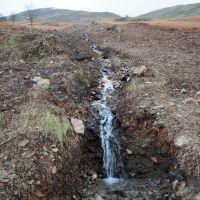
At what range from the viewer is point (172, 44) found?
19.1 metres

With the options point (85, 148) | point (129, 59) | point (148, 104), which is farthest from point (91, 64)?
point (85, 148)

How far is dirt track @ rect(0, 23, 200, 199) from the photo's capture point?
7.28 metres

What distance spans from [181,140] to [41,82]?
16.0 feet

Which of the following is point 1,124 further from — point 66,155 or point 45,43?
point 45,43

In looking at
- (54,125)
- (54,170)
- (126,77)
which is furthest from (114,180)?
(126,77)

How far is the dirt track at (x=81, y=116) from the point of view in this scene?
7281mm

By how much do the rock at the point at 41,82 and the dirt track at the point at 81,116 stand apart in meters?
0.14

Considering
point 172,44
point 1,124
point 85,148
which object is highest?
point 172,44

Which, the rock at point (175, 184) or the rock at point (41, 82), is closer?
the rock at point (175, 184)

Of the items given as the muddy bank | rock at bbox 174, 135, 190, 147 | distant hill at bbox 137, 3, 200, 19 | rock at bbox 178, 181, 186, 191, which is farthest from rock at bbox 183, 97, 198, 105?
distant hill at bbox 137, 3, 200, 19

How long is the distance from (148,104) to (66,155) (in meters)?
3.00

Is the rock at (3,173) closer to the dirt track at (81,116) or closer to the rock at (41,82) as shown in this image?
the dirt track at (81,116)

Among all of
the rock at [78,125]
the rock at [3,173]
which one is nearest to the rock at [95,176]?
the rock at [78,125]

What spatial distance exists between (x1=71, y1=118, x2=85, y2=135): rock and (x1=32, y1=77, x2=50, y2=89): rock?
2056 mm
